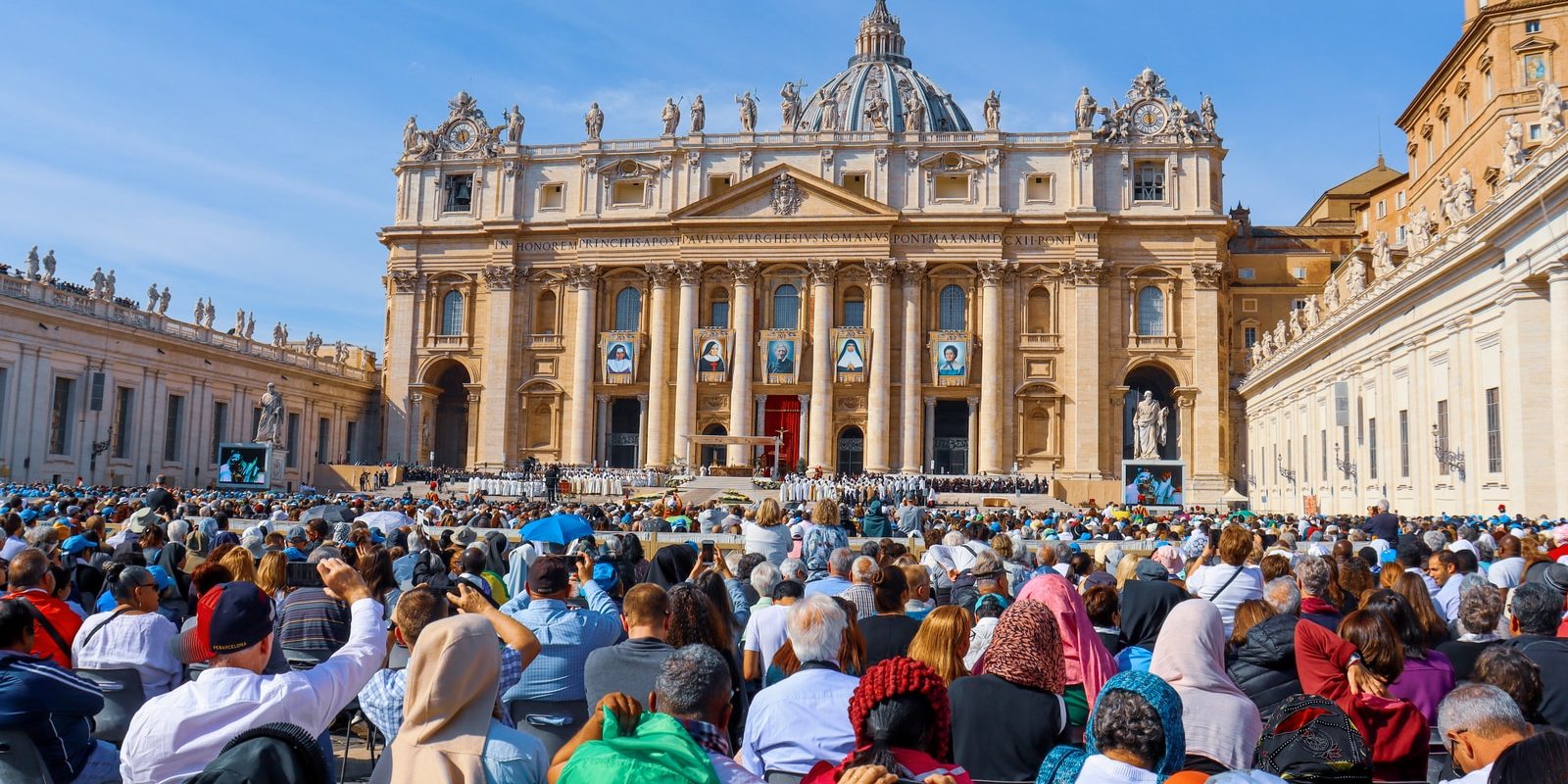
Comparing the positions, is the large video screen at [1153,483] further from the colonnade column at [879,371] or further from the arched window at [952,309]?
the arched window at [952,309]

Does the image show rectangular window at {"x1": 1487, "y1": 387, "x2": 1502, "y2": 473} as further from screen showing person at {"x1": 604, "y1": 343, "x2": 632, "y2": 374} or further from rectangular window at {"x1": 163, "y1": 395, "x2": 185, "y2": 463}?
rectangular window at {"x1": 163, "y1": 395, "x2": 185, "y2": 463}

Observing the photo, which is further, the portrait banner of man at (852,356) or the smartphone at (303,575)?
the portrait banner of man at (852,356)

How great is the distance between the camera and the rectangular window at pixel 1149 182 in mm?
55188

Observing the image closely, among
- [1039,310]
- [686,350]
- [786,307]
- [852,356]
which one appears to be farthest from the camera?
[786,307]

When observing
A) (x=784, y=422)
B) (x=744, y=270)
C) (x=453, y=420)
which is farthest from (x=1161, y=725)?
(x=453, y=420)

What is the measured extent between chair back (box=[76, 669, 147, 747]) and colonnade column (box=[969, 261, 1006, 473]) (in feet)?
161

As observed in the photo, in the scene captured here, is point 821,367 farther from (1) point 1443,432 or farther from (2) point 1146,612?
(2) point 1146,612

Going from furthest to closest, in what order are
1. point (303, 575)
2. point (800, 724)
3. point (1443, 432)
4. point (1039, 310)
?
point (1039, 310) < point (1443, 432) < point (303, 575) < point (800, 724)

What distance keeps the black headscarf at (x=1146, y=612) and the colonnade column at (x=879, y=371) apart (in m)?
46.5

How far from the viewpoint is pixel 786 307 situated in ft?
187

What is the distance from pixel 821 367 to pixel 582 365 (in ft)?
40.9

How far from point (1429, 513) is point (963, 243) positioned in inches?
1195

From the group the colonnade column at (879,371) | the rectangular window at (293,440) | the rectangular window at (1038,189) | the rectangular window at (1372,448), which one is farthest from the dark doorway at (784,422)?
the rectangular window at (1372,448)

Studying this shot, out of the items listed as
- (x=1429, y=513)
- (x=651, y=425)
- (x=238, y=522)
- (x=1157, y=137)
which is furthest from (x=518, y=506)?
(x=1157, y=137)
